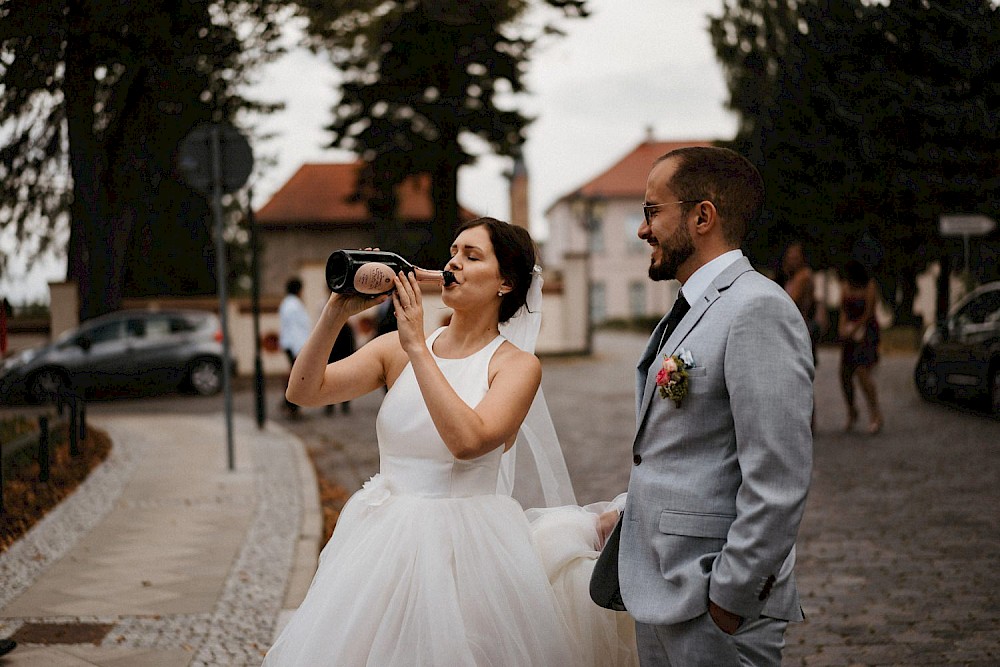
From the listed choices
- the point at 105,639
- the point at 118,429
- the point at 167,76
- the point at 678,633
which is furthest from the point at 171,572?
the point at 167,76

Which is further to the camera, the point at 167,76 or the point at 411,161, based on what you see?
the point at 411,161

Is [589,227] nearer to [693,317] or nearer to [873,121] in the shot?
[873,121]

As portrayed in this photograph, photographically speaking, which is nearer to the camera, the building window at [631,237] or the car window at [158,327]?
the car window at [158,327]

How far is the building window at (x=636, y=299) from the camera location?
238 feet

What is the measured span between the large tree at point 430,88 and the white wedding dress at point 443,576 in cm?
2438

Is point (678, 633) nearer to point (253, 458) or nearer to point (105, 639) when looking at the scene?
point (105, 639)

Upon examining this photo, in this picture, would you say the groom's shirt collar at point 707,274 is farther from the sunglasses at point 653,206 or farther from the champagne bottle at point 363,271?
the champagne bottle at point 363,271

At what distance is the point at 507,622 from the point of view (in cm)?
308

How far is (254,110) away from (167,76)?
10874 mm

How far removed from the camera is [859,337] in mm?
12320

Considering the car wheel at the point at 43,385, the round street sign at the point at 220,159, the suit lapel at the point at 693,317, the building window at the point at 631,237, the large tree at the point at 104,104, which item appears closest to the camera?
the suit lapel at the point at 693,317

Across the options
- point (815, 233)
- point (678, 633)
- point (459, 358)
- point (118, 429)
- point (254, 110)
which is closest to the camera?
point (678, 633)

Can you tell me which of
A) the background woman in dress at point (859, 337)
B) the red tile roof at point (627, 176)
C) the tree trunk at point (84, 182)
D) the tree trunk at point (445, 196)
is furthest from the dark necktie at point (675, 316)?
the red tile roof at point (627, 176)

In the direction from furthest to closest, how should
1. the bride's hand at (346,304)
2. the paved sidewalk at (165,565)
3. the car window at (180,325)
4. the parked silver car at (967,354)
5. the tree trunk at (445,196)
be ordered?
the tree trunk at (445,196), the car window at (180,325), the parked silver car at (967,354), the paved sidewalk at (165,565), the bride's hand at (346,304)
